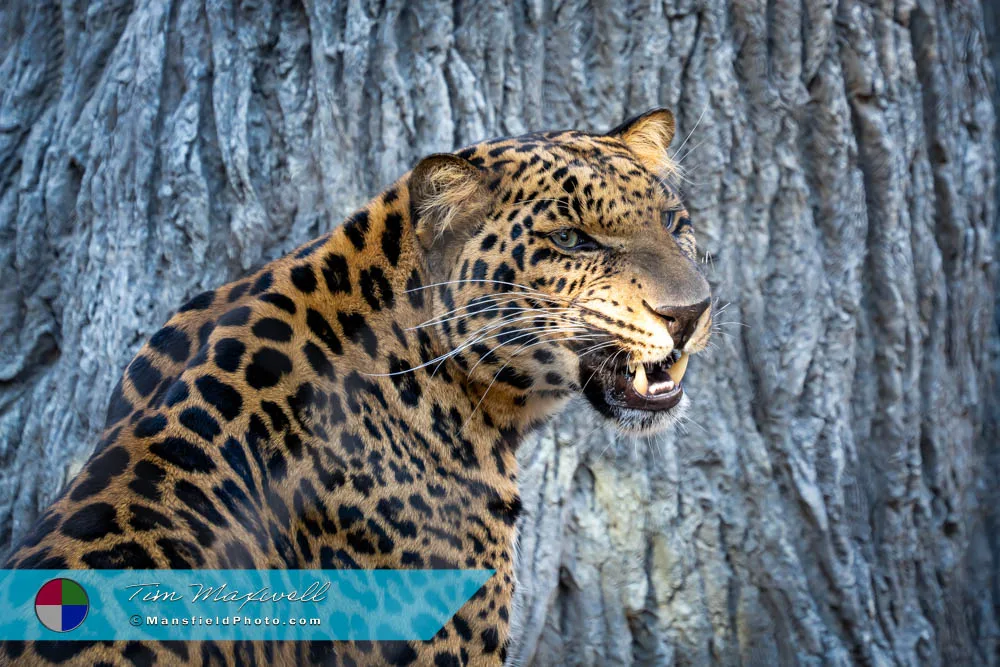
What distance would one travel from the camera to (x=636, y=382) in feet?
11.4

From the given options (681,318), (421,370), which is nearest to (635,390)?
(681,318)

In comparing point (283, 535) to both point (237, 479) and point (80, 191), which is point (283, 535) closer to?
point (237, 479)

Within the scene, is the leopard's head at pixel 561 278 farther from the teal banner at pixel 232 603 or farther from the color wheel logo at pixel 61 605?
the color wheel logo at pixel 61 605

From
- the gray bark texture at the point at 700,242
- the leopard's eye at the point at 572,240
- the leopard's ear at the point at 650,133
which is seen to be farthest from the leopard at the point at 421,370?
the gray bark texture at the point at 700,242

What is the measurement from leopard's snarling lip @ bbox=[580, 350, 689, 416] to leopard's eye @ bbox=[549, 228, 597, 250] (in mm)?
420

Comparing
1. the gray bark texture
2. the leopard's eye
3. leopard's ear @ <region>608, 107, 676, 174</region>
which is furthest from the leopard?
the gray bark texture

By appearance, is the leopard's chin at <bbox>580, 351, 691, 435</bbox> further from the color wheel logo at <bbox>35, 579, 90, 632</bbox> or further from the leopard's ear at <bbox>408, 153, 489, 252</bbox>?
the color wheel logo at <bbox>35, 579, 90, 632</bbox>

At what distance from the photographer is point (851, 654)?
17.5 ft

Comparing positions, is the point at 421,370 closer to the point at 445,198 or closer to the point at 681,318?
the point at 445,198

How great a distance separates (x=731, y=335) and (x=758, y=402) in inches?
17.1

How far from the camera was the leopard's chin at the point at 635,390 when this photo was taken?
347 centimetres

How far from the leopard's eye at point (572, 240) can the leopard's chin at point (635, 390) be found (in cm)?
41

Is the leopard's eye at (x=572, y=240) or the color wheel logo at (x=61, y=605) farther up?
the leopard's eye at (x=572, y=240)

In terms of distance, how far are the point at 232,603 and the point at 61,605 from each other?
503mm
